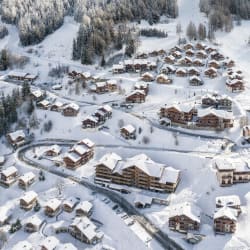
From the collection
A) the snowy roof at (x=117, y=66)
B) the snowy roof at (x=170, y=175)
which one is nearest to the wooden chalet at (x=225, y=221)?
the snowy roof at (x=170, y=175)

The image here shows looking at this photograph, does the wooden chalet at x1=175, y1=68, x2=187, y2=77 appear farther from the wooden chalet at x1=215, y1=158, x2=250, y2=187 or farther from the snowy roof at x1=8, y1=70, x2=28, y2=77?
the wooden chalet at x1=215, y1=158, x2=250, y2=187

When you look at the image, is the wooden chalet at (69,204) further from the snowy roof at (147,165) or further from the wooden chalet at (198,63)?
the wooden chalet at (198,63)

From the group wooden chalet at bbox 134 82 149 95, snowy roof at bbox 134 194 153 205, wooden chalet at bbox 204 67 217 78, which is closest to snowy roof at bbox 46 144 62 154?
snowy roof at bbox 134 194 153 205

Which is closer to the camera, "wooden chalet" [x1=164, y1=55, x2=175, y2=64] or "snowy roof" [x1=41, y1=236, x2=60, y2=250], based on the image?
"snowy roof" [x1=41, y1=236, x2=60, y2=250]

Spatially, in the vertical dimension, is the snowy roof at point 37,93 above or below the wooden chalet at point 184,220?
above

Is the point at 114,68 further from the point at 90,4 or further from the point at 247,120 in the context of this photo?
the point at 90,4

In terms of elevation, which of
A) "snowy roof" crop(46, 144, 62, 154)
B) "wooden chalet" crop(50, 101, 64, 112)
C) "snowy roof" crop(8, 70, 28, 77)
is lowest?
"snowy roof" crop(46, 144, 62, 154)
